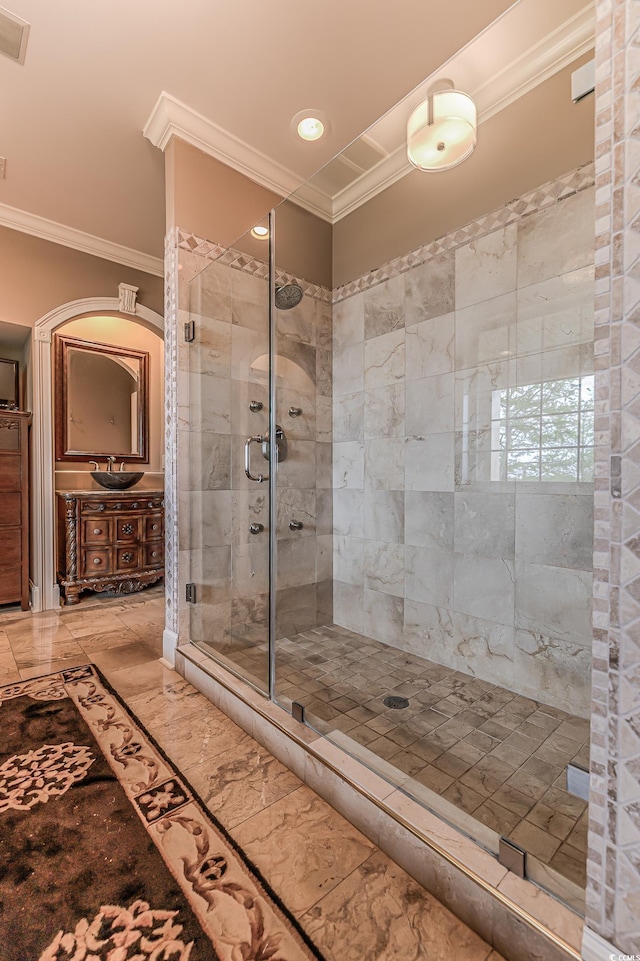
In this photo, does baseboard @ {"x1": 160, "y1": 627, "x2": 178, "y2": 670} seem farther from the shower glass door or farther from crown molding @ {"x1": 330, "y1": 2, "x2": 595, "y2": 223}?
crown molding @ {"x1": 330, "y1": 2, "x2": 595, "y2": 223}

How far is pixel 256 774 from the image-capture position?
133 centimetres

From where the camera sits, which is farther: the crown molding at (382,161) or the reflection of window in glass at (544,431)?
the reflection of window in glass at (544,431)

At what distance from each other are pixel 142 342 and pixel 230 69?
2.44m

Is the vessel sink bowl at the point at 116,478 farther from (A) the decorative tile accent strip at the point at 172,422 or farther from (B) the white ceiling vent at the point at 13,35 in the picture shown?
(B) the white ceiling vent at the point at 13,35

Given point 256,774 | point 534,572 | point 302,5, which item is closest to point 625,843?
point 256,774

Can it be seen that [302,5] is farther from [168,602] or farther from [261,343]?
[168,602]

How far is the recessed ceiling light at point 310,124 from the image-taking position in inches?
82.4

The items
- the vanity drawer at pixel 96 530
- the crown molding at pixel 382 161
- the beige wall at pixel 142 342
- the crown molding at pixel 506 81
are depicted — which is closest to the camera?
the crown molding at pixel 506 81

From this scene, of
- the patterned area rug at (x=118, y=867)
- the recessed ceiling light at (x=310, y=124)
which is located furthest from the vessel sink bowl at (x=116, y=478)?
the recessed ceiling light at (x=310, y=124)

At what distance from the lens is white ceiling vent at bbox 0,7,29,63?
165 cm

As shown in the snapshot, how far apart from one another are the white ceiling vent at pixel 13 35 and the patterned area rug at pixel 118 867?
2.75 m

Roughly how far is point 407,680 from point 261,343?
5.69ft

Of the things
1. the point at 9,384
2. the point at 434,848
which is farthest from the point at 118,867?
the point at 9,384

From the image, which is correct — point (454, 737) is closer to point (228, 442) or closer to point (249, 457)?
point (249, 457)
